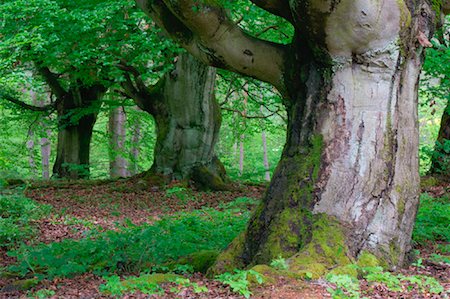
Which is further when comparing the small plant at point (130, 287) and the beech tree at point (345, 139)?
the beech tree at point (345, 139)

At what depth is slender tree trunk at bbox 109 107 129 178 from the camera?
1794cm

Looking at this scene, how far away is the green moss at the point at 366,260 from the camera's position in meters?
5.07

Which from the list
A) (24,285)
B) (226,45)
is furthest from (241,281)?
(226,45)

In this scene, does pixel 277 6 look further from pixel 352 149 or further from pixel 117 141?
pixel 117 141

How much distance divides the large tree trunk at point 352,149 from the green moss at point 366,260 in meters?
0.02

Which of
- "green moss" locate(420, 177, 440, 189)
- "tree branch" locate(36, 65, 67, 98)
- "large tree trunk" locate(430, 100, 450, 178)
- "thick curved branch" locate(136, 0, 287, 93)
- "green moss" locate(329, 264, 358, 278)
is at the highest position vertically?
"tree branch" locate(36, 65, 67, 98)

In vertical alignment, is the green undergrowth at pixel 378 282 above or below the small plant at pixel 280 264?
below

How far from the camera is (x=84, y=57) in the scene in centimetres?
1016

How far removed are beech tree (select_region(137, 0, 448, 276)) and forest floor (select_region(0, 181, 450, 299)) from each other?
0.52 metres

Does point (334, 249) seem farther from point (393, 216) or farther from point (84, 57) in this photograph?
point (84, 57)

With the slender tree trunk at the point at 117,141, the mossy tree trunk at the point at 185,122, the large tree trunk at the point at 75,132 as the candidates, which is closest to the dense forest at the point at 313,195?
the mossy tree trunk at the point at 185,122

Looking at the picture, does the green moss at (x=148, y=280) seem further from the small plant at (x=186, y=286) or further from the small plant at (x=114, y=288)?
the small plant at (x=186, y=286)

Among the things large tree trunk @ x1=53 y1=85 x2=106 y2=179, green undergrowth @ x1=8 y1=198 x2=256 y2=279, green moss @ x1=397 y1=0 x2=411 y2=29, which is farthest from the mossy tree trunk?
green moss @ x1=397 y1=0 x2=411 y2=29

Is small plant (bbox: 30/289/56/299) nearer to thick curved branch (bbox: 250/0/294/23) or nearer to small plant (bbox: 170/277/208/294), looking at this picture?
small plant (bbox: 170/277/208/294)
